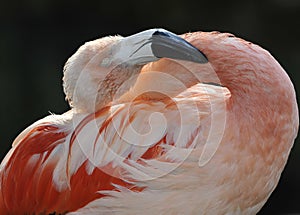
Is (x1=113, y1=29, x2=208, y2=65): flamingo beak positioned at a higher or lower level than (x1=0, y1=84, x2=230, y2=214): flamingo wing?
higher

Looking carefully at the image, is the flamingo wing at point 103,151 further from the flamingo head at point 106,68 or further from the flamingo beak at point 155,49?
the flamingo beak at point 155,49

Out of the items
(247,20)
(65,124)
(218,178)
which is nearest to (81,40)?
(247,20)

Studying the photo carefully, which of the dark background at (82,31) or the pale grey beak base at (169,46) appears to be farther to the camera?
the dark background at (82,31)

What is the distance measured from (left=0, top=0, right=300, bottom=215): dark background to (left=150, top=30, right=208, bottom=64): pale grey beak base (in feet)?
8.03

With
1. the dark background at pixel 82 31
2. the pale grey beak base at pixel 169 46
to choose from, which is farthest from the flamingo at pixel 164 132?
the dark background at pixel 82 31

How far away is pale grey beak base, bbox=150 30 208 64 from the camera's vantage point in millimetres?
2193

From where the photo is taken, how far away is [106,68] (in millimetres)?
2324

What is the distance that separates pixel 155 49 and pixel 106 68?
0.20 metres

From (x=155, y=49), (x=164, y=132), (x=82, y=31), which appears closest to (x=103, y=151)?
(x=164, y=132)

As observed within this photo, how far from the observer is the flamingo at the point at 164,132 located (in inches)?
88.5

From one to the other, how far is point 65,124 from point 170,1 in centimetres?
256

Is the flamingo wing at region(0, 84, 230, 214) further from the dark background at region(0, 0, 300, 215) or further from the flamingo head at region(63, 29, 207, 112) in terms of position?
the dark background at region(0, 0, 300, 215)

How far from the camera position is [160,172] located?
7.45 ft

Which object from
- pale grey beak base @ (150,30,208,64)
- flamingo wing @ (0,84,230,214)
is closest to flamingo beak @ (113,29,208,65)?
pale grey beak base @ (150,30,208,64)
